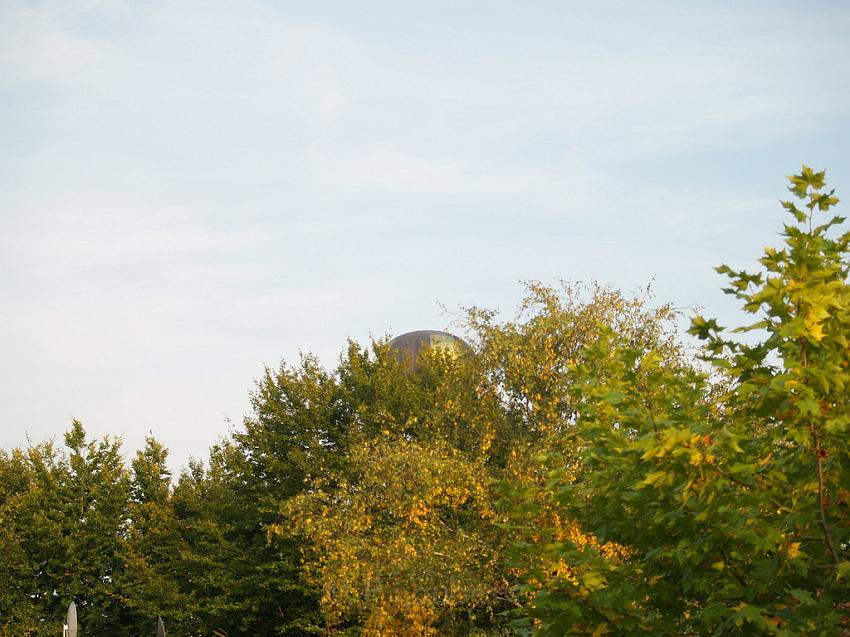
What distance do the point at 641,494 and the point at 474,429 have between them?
865 inches

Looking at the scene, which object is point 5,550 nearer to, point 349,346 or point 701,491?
point 349,346

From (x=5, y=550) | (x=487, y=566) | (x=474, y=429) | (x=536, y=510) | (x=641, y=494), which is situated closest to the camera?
(x=641, y=494)

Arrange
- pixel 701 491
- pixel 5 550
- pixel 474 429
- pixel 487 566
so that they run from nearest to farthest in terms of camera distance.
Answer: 1. pixel 701 491
2. pixel 487 566
3. pixel 474 429
4. pixel 5 550

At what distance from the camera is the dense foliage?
870 centimetres

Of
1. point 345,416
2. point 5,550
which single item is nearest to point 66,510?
point 5,550

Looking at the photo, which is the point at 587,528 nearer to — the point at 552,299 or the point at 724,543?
the point at 724,543

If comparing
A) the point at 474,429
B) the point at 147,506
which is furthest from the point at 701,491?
the point at 147,506

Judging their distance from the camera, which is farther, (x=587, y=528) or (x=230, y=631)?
(x=230, y=631)

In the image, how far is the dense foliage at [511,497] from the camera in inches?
343

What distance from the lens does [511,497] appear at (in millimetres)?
11445

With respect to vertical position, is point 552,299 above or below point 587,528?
above

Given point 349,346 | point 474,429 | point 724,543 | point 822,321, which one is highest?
point 349,346

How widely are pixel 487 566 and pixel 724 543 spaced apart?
60.7 ft

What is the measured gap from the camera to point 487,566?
27.2m
